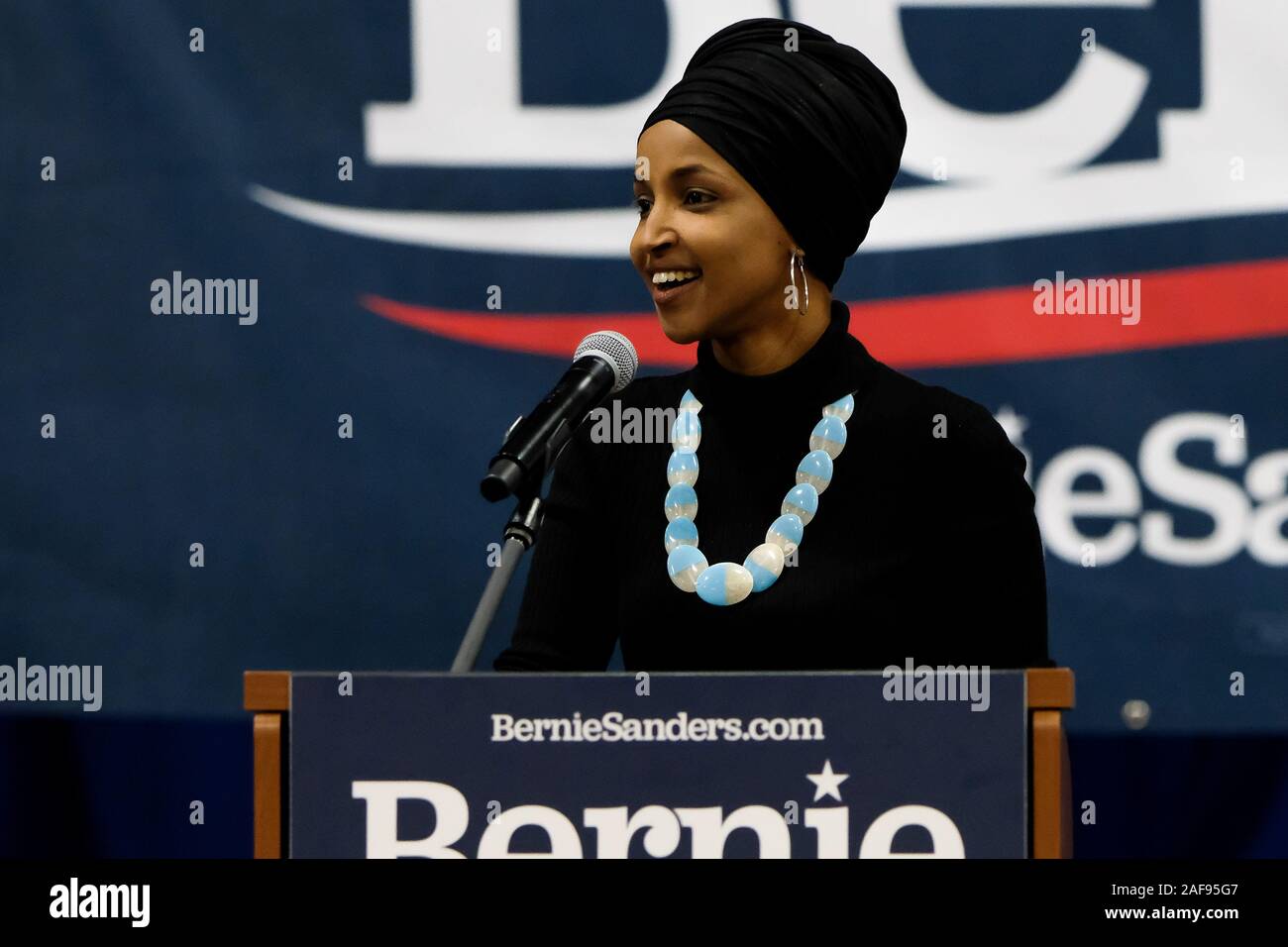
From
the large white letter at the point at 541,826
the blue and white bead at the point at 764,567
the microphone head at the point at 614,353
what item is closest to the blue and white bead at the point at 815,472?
the blue and white bead at the point at 764,567

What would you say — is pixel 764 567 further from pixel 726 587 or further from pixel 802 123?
pixel 802 123

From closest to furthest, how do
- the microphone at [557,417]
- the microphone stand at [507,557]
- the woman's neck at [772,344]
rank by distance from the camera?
1. the microphone at [557,417]
2. the microphone stand at [507,557]
3. the woman's neck at [772,344]

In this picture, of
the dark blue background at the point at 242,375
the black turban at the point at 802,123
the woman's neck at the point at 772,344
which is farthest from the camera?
the dark blue background at the point at 242,375

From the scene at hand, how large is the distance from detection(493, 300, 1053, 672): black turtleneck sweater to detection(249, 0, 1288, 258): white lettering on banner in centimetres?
115

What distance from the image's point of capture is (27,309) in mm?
3520

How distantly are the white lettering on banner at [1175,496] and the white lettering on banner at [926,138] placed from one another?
16.4 inches

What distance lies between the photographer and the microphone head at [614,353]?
211cm

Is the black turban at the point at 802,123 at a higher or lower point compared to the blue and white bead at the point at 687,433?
higher

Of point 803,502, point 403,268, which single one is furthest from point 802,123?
point 403,268

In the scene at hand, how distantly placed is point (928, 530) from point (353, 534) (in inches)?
61.7

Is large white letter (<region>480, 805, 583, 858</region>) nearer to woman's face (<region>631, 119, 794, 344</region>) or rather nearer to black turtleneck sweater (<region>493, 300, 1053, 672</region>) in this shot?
black turtleneck sweater (<region>493, 300, 1053, 672</region>)

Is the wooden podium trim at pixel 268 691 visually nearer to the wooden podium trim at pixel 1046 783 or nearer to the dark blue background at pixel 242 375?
the wooden podium trim at pixel 1046 783

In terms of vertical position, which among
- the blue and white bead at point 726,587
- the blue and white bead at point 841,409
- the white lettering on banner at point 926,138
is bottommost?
the blue and white bead at point 726,587

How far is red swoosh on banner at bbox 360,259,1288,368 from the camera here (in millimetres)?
3375
